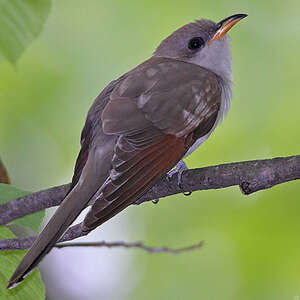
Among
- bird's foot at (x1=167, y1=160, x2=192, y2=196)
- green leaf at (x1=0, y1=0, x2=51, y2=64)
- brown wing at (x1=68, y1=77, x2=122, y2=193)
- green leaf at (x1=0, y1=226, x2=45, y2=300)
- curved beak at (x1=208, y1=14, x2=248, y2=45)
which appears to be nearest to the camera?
green leaf at (x1=0, y1=226, x2=45, y2=300)

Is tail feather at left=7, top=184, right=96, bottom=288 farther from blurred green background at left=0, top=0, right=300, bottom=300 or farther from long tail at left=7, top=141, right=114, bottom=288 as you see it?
blurred green background at left=0, top=0, right=300, bottom=300

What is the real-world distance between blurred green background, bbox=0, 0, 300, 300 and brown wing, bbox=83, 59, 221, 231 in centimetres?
183

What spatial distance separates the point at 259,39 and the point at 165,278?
286 centimetres

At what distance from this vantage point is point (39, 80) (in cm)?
706

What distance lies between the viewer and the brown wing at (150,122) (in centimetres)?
339

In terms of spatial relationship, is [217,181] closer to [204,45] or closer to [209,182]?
[209,182]

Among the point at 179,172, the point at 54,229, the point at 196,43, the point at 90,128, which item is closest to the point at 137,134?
the point at 179,172

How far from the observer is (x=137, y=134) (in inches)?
151

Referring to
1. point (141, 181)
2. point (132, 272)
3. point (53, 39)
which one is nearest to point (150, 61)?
point (141, 181)

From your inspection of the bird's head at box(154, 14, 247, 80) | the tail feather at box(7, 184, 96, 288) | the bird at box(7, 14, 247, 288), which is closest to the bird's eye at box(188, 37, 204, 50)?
the bird's head at box(154, 14, 247, 80)

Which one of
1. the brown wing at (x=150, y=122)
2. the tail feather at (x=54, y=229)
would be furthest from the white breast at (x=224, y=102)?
the tail feather at (x=54, y=229)

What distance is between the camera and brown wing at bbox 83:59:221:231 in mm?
3395

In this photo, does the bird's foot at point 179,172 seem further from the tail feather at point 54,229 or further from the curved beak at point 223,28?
the curved beak at point 223,28

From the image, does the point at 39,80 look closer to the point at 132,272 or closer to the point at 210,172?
the point at 132,272
